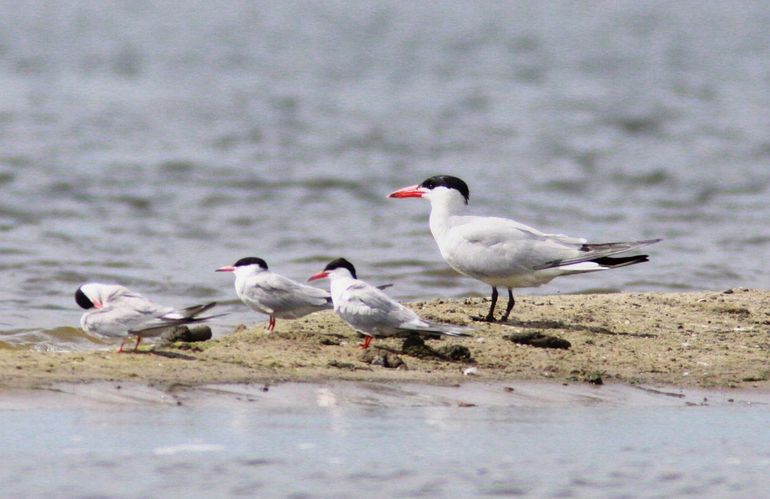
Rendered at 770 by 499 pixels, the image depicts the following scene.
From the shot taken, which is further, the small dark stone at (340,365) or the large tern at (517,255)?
the large tern at (517,255)

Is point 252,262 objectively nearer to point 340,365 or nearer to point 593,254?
point 340,365

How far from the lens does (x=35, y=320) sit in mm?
8312

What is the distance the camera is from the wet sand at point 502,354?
19.3 feet

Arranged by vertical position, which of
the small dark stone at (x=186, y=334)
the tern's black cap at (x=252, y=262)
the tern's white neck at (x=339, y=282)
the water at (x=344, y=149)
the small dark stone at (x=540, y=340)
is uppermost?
the water at (x=344, y=149)

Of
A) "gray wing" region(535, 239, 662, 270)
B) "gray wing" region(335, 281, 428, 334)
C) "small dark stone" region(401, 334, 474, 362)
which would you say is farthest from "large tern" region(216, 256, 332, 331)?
"gray wing" region(535, 239, 662, 270)

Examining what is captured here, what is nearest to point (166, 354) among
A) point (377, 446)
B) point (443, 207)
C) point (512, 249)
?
point (377, 446)

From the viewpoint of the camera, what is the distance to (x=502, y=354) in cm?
666

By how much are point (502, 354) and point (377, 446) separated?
72.9 inches

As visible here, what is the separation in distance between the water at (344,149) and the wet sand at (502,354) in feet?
5.34

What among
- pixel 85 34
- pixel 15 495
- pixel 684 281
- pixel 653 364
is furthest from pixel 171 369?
pixel 85 34

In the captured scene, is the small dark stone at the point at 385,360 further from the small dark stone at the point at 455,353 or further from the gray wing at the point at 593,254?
the gray wing at the point at 593,254

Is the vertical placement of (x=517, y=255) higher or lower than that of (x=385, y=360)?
higher

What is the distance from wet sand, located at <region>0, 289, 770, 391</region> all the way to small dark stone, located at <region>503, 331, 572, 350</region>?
43 millimetres

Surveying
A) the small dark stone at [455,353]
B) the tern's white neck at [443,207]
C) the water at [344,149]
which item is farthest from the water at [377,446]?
the water at [344,149]
